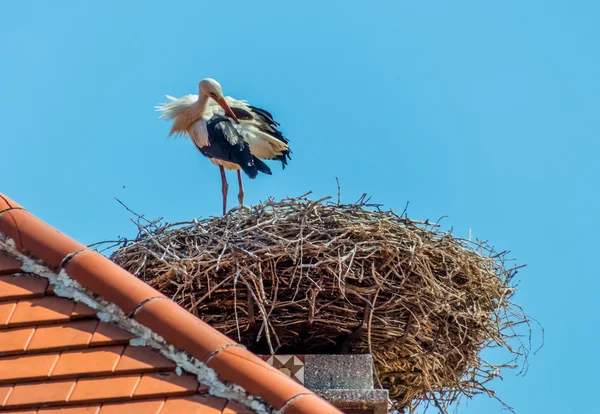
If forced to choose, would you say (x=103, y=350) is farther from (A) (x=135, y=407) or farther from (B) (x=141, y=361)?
(A) (x=135, y=407)

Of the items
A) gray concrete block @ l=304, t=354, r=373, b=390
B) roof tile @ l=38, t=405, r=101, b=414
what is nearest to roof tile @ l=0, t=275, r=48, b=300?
roof tile @ l=38, t=405, r=101, b=414

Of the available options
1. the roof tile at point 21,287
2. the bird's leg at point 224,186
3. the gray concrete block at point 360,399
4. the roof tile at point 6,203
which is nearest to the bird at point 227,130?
the bird's leg at point 224,186

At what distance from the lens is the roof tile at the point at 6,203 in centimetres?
442

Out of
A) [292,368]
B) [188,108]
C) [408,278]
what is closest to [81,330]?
[292,368]

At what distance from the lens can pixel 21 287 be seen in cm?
413

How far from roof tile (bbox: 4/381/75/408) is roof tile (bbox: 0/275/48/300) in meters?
0.46

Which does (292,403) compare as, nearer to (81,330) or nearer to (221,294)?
(81,330)

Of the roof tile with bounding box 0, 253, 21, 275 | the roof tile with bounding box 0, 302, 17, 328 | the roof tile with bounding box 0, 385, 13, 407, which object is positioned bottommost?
the roof tile with bounding box 0, 385, 13, 407

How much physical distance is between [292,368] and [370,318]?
0.55m

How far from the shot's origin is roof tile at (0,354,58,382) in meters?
3.75

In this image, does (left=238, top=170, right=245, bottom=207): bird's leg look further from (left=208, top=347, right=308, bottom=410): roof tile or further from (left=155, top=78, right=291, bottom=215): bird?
(left=208, top=347, right=308, bottom=410): roof tile

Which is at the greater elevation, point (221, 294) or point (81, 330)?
point (221, 294)

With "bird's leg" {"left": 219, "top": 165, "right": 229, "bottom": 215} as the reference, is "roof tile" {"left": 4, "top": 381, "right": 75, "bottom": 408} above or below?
below

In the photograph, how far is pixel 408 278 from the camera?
254 inches
